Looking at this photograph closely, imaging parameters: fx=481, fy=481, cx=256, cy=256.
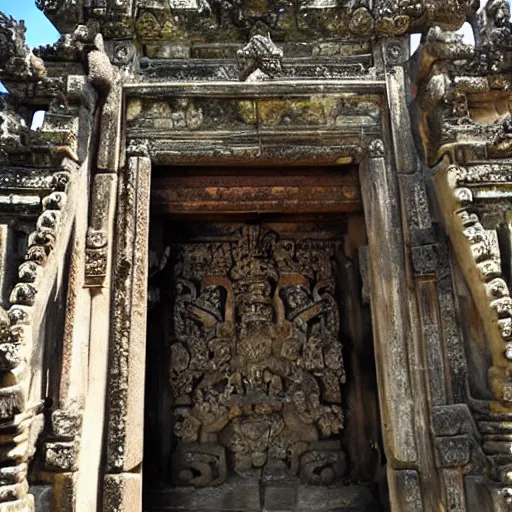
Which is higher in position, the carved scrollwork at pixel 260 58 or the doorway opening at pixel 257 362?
the carved scrollwork at pixel 260 58

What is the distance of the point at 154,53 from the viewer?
416 centimetres

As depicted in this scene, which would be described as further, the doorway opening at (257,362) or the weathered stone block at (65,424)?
the doorway opening at (257,362)

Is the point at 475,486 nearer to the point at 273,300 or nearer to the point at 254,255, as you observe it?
the point at 273,300

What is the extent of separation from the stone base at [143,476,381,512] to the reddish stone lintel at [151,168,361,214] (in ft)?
7.57

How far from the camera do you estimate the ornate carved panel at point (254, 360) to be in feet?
13.2

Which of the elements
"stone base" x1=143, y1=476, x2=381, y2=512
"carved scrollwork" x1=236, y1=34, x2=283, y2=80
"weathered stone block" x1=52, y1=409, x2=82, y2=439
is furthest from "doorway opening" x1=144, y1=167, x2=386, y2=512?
"weathered stone block" x1=52, y1=409, x2=82, y2=439

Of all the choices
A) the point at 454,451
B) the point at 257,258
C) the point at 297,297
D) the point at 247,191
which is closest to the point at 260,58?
the point at 247,191

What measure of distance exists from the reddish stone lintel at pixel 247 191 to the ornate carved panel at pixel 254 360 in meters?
0.47

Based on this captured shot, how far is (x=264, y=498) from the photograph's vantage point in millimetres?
3904

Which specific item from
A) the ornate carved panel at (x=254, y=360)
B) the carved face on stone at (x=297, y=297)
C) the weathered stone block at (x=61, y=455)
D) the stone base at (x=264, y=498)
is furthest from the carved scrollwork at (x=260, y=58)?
the stone base at (x=264, y=498)

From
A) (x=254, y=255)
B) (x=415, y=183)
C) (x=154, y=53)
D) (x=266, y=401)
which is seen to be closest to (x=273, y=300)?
(x=254, y=255)

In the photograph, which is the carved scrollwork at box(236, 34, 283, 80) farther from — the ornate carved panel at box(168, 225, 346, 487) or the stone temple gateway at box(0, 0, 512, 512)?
the ornate carved panel at box(168, 225, 346, 487)

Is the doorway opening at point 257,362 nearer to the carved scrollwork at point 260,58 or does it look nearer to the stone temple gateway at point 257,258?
the stone temple gateway at point 257,258

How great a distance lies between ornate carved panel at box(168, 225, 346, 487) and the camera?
403 centimetres
